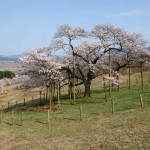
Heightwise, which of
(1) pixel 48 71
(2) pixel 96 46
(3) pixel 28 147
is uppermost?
(2) pixel 96 46

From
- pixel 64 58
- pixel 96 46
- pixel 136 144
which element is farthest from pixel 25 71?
pixel 136 144

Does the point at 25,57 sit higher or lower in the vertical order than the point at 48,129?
higher

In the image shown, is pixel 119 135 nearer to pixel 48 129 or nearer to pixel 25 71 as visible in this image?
pixel 48 129

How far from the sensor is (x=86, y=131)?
30969 mm

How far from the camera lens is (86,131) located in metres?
31.0

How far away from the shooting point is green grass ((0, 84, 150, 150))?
26.5 meters

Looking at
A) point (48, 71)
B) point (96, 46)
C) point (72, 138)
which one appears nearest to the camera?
point (72, 138)

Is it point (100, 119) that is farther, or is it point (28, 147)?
point (100, 119)

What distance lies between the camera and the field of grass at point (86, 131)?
26453mm

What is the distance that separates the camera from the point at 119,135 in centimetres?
2761

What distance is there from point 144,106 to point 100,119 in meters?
6.35

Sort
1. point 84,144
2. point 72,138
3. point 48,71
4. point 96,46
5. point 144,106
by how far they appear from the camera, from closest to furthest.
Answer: point 84,144 → point 72,138 → point 144,106 → point 48,71 → point 96,46

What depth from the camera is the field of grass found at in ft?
86.8

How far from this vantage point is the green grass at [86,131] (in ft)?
86.8
